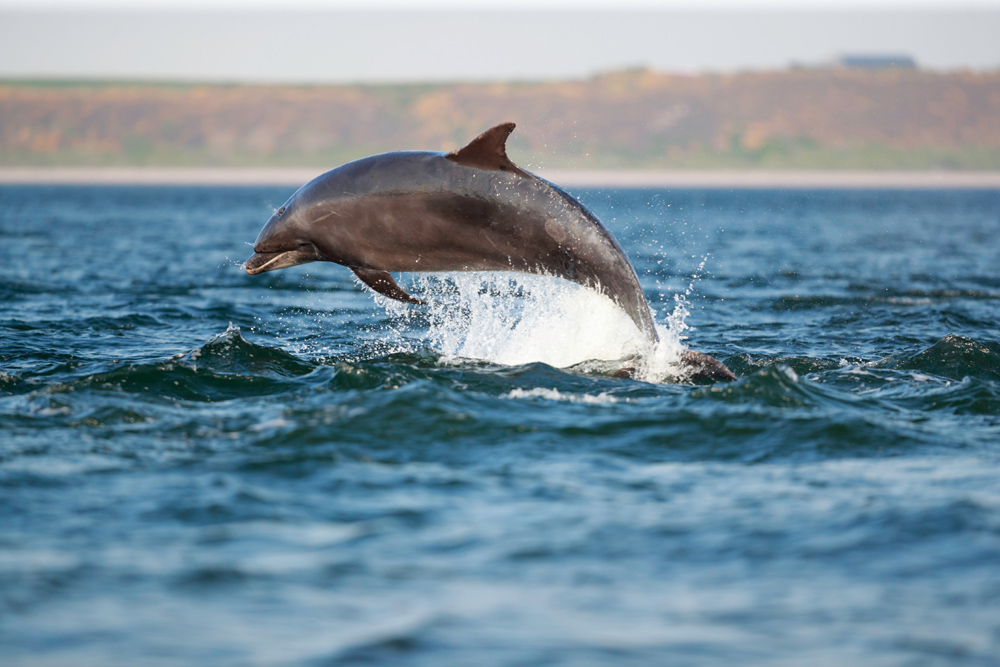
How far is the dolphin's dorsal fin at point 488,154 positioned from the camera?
10.9 meters

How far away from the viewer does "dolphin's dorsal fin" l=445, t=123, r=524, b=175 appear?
10.9m

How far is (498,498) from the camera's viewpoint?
8398mm

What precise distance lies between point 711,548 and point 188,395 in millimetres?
6257

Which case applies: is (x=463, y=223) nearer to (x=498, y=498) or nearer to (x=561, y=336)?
(x=561, y=336)

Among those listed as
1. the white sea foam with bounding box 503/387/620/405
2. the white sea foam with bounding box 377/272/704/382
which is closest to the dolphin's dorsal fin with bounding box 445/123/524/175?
the white sea foam with bounding box 377/272/704/382

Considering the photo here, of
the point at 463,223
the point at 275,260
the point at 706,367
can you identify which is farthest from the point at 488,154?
the point at 706,367

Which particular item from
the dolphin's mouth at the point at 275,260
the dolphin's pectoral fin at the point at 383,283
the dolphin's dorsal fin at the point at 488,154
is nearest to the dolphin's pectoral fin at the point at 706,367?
the dolphin's dorsal fin at the point at 488,154

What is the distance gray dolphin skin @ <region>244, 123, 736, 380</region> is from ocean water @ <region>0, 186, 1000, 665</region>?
831mm

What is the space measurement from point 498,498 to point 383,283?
4348 millimetres

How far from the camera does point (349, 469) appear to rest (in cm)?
901

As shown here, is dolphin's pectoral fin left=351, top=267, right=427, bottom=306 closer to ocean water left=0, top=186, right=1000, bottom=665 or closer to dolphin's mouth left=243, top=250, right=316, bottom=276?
dolphin's mouth left=243, top=250, right=316, bottom=276

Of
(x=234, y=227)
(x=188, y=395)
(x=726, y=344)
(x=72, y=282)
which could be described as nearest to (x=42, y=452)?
(x=188, y=395)

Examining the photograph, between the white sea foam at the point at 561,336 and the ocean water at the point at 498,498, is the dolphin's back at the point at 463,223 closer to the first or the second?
the white sea foam at the point at 561,336

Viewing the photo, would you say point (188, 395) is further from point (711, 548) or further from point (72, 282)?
point (72, 282)
